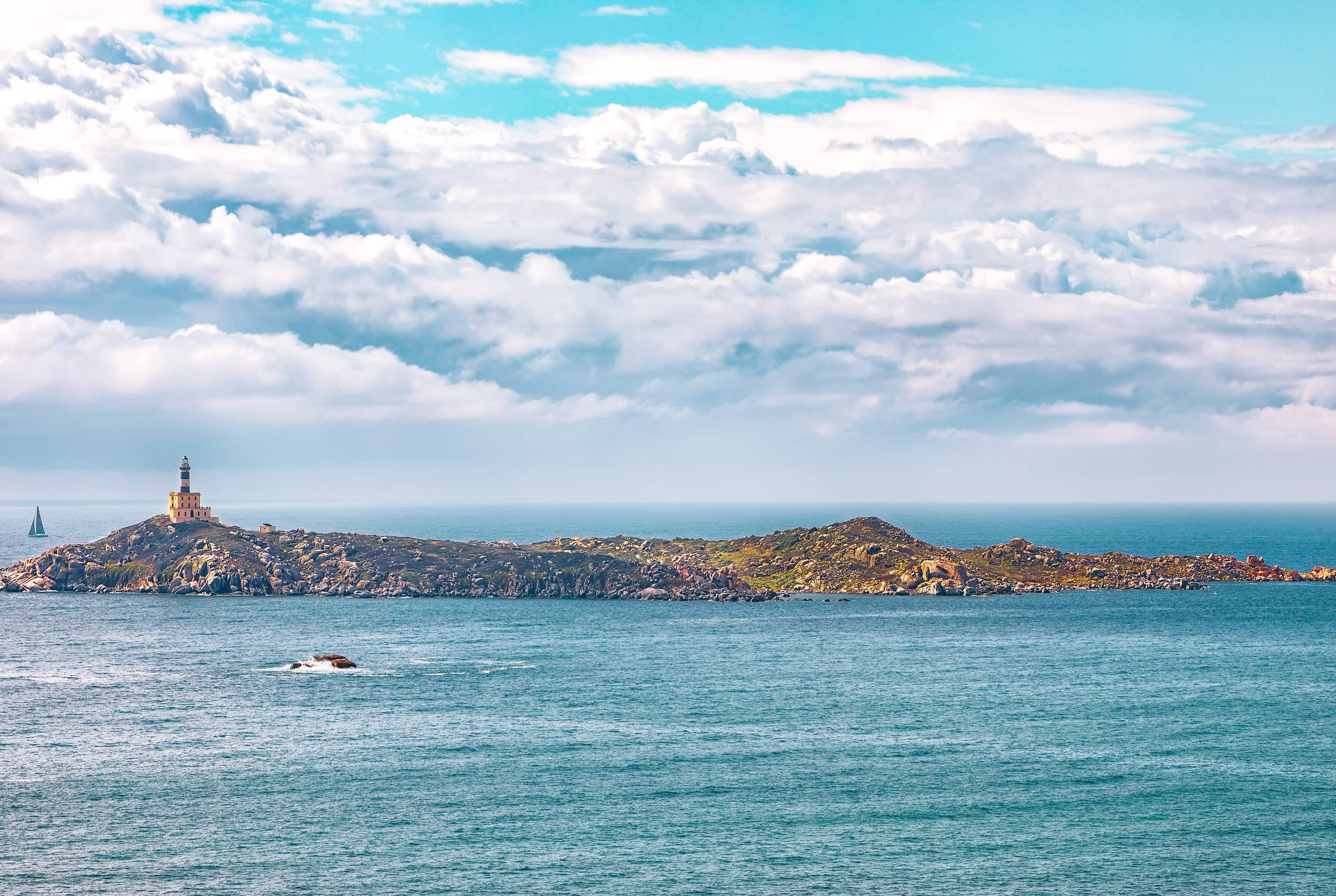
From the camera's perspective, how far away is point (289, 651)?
565 ft

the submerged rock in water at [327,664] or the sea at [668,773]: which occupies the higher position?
the submerged rock in water at [327,664]

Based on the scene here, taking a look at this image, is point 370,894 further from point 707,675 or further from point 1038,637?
point 1038,637

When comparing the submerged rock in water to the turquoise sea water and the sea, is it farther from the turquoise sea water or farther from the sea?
the turquoise sea water

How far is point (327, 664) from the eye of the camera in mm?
156125

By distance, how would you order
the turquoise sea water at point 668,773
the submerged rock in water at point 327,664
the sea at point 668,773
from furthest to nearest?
1. the submerged rock in water at point 327,664
2. the turquoise sea water at point 668,773
3. the sea at point 668,773

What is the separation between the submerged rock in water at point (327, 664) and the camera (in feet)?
509

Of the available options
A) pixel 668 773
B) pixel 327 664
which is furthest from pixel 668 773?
pixel 327 664

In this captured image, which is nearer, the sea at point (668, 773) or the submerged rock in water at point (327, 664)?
the sea at point (668, 773)

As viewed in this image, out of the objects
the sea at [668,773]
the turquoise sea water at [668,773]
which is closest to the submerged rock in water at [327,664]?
the sea at [668,773]

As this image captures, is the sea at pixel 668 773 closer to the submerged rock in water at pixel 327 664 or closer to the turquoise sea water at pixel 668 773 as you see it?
the turquoise sea water at pixel 668 773

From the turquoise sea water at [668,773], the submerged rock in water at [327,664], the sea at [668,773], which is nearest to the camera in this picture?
the sea at [668,773]

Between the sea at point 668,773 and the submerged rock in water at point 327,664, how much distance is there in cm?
243

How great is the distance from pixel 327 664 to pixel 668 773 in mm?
69009

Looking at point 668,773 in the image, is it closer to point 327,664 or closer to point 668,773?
point 668,773
